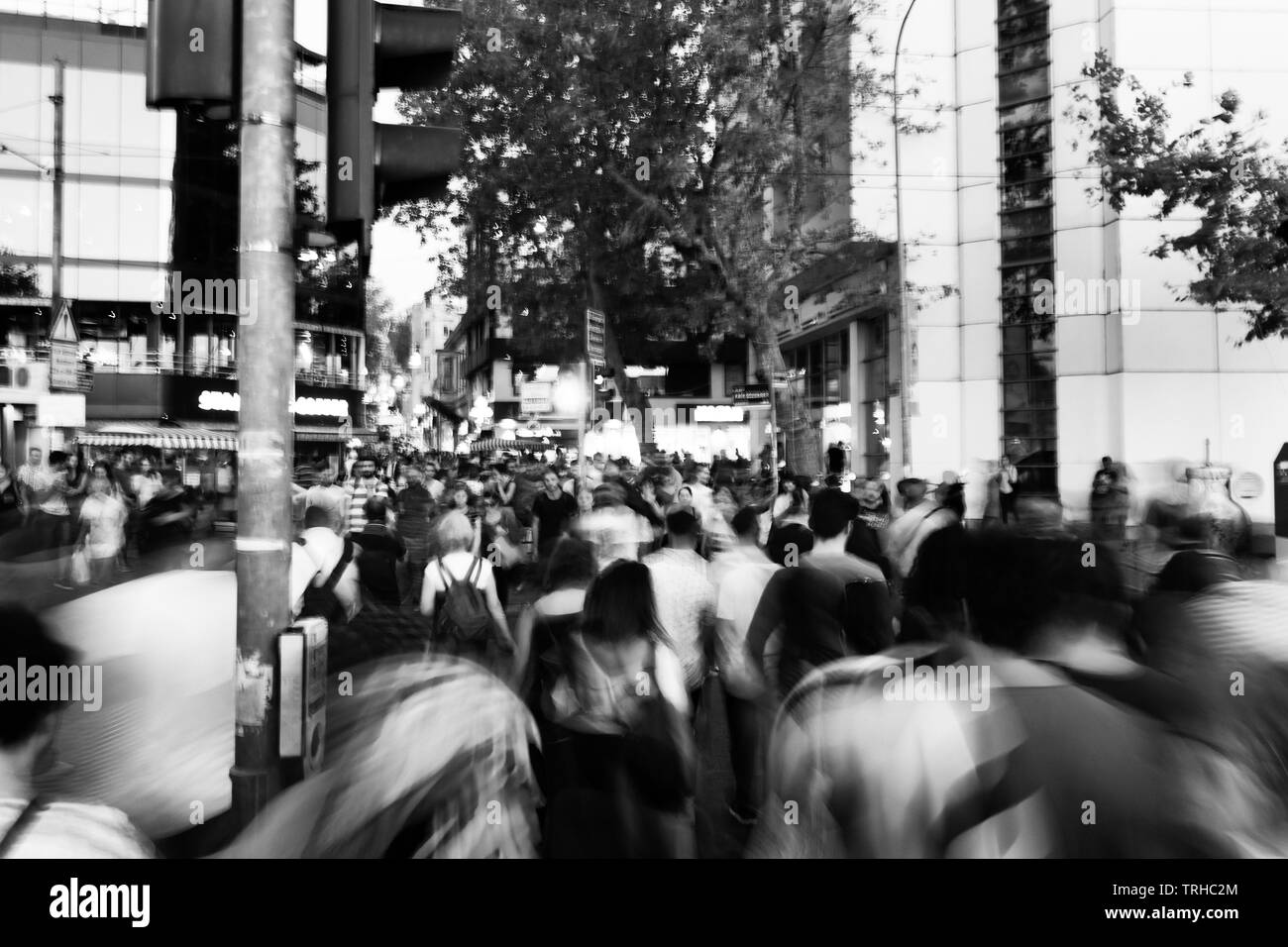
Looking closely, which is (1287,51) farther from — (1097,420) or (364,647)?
(364,647)

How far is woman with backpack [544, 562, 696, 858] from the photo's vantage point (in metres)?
3.01

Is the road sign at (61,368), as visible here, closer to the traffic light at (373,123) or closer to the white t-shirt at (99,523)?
the white t-shirt at (99,523)

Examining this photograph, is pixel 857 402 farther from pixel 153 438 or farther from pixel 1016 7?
pixel 153 438

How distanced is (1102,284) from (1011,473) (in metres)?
7.62

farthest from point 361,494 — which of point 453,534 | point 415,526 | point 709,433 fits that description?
point 709,433

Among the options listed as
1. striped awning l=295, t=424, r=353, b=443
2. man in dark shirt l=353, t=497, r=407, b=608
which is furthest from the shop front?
man in dark shirt l=353, t=497, r=407, b=608

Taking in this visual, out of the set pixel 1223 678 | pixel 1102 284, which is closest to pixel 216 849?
pixel 1223 678

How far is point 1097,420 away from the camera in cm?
2327

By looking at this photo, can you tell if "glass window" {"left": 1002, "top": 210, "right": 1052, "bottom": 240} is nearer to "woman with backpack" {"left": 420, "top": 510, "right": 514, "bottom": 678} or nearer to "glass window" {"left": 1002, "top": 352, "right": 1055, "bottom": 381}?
"glass window" {"left": 1002, "top": 352, "right": 1055, "bottom": 381}

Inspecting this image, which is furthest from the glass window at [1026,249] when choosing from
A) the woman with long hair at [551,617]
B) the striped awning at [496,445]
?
the striped awning at [496,445]

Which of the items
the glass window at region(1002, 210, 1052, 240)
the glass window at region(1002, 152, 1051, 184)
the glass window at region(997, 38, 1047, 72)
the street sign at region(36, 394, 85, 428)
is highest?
the glass window at region(997, 38, 1047, 72)

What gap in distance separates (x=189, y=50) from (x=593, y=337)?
27.8ft

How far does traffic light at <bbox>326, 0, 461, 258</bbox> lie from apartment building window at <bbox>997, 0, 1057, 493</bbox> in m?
22.4

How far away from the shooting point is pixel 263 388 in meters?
3.76
